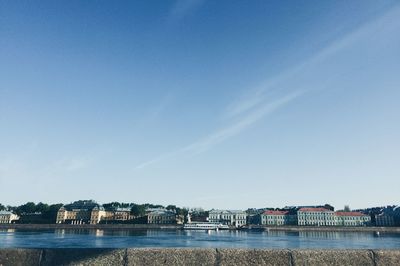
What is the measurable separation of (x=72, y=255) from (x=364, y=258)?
9.50 feet

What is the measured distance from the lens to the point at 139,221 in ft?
462

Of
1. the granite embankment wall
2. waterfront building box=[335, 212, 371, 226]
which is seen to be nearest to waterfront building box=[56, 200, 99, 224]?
waterfront building box=[335, 212, 371, 226]

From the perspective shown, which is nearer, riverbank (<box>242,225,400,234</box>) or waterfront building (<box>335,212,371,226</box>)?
riverbank (<box>242,225,400,234</box>)

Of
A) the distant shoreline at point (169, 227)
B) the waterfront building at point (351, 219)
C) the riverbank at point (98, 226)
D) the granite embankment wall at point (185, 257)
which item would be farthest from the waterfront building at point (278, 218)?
the granite embankment wall at point (185, 257)

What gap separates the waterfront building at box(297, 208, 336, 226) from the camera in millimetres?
130750

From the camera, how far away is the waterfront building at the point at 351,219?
132 m

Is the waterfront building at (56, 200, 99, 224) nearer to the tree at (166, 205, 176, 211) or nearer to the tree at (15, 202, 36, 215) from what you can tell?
the tree at (15, 202, 36, 215)

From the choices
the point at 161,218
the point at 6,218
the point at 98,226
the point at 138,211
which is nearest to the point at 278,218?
the point at 161,218

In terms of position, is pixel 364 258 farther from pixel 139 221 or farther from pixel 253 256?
pixel 139 221

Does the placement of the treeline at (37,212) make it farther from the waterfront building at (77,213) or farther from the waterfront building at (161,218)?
the waterfront building at (161,218)

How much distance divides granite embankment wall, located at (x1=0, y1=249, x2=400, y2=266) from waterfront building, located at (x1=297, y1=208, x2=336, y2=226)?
13800cm

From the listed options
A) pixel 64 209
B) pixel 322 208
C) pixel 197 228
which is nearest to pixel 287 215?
pixel 322 208

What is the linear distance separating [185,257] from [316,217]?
140572 millimetres

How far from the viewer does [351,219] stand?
13325 centimetres
